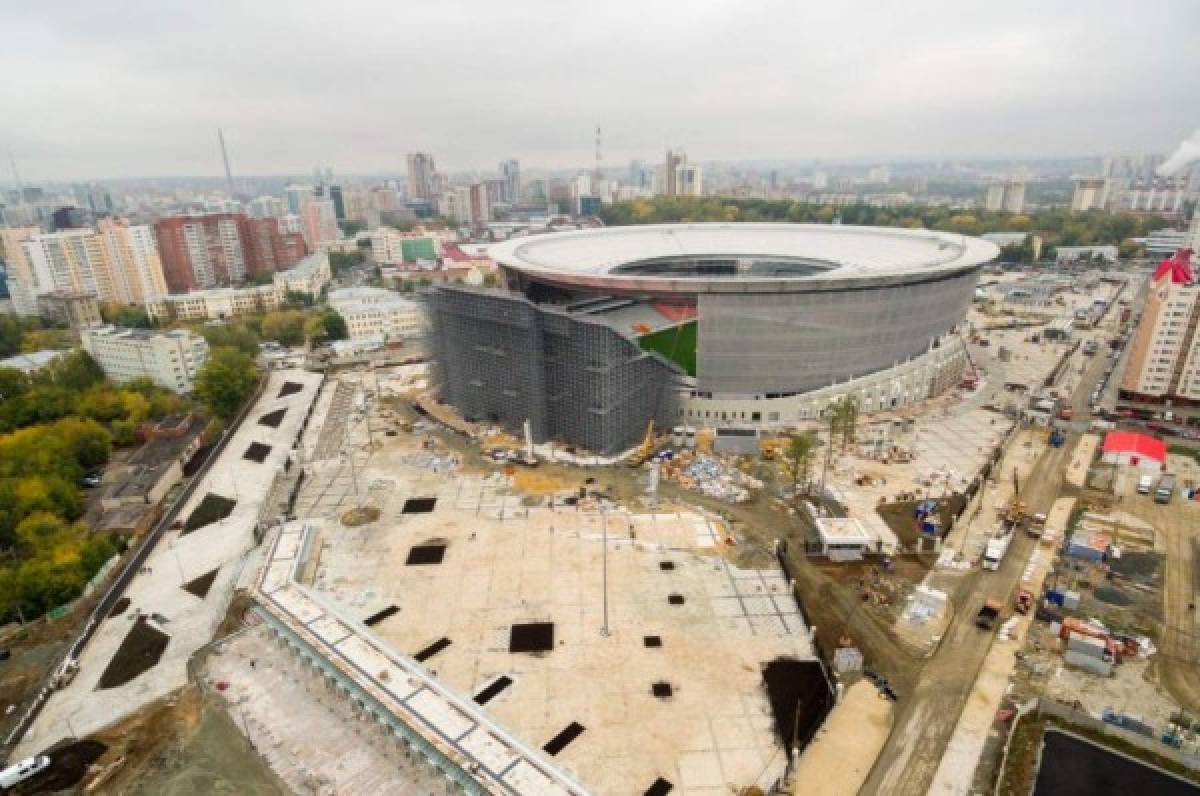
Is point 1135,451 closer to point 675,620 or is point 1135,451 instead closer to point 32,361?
point 675,620

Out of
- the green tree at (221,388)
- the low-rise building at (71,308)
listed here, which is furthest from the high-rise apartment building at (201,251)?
the green tree at (221,388)

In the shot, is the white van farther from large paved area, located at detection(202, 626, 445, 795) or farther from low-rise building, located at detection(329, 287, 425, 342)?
low-rise building, located at detection(329, 287, 425, 342)

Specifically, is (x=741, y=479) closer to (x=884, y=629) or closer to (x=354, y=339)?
(x=884, y=629)

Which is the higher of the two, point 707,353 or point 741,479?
point 707,353

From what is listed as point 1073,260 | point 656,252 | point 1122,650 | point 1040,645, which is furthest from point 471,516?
point 1073,260

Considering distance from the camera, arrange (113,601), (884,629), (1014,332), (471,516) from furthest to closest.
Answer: (1014,332) → (471,516) → (113,601) → (884,629)

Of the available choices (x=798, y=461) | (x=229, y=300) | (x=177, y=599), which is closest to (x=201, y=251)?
(x=229, y=300)

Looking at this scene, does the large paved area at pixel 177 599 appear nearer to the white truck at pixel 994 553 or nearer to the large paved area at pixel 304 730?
the large paved area at pixel 304 730
